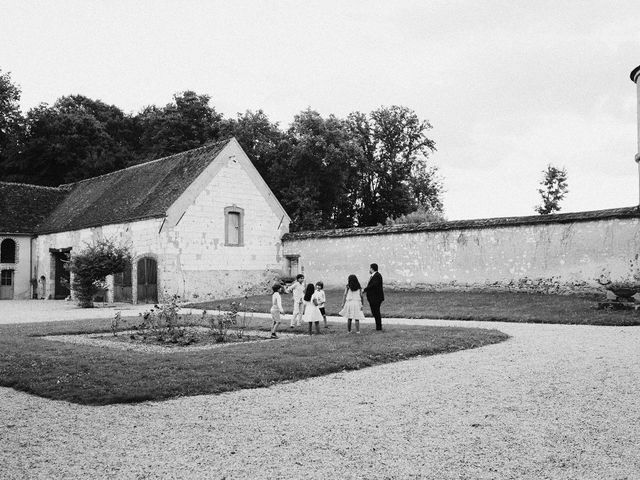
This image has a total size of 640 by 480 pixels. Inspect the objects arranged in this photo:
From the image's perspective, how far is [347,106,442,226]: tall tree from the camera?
5072 centimetres

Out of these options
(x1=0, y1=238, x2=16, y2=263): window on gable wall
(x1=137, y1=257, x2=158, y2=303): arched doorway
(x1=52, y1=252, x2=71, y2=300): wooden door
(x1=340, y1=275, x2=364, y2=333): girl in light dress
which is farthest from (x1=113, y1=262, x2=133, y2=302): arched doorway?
(x1=340, y1=275, x2=364, y2=333): girl in light dress

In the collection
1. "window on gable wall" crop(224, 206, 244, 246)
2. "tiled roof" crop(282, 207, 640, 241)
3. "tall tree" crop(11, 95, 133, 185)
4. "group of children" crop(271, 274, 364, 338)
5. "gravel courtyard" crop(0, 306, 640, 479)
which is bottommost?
"gravel courtyard" crop(0, 306, 640, 479)

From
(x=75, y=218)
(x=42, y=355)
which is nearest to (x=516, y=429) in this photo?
(x=42, y=355)

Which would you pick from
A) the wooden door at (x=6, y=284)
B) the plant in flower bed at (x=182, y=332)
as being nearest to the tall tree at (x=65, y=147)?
the wooden door at (x=6, y=284)

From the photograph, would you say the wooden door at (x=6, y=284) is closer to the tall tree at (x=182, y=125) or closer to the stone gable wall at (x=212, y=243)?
the stone gable wall at (x=212, y=243)

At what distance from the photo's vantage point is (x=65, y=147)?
4797 centimetres

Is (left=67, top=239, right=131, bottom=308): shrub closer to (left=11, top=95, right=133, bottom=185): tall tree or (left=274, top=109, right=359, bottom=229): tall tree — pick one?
(left=274, top=109, right=359, bottom=229): tall tree

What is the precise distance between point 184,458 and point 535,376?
5497 millimetres

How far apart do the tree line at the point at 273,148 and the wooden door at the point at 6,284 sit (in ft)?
47.6

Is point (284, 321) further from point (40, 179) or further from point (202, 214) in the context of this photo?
point (40, 179)

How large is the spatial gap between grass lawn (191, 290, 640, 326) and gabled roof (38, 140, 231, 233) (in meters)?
6.83

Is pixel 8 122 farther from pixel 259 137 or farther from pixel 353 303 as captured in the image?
pixel 353 303

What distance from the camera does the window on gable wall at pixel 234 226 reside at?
97.3 ft

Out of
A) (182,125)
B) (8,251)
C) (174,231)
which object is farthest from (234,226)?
(182,125)
